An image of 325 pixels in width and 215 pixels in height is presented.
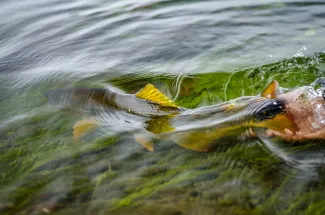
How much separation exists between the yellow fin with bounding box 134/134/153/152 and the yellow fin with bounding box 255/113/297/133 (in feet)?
3.67

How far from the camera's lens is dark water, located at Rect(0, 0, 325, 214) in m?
2.50

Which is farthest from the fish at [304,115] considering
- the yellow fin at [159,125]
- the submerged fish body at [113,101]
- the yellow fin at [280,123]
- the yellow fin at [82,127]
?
the yellow fin at [82,127]

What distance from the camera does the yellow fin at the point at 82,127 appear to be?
337 cm

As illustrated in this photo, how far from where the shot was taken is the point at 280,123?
2.89 m

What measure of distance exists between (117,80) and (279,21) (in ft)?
12.2

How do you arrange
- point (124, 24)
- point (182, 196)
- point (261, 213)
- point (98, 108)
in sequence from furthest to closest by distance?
point (124, 24)
point (98, 108)
point (182, 196)
point (261, 213)

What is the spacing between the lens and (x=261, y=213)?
7.44 ft

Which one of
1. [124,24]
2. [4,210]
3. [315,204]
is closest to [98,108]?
[4,210]

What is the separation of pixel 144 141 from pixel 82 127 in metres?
0.82

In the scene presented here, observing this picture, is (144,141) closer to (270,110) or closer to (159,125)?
(159,125)

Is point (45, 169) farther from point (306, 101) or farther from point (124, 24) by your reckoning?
point (124, 24)

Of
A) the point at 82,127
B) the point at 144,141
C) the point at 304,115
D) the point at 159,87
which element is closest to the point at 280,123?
the point at 304,115

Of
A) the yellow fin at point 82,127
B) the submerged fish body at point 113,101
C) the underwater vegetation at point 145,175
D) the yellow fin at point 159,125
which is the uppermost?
the submerged fish body at point 113,101

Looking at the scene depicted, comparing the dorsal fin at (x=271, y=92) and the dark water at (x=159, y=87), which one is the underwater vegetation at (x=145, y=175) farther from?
the dorsal fin at (x=271, y=92)
